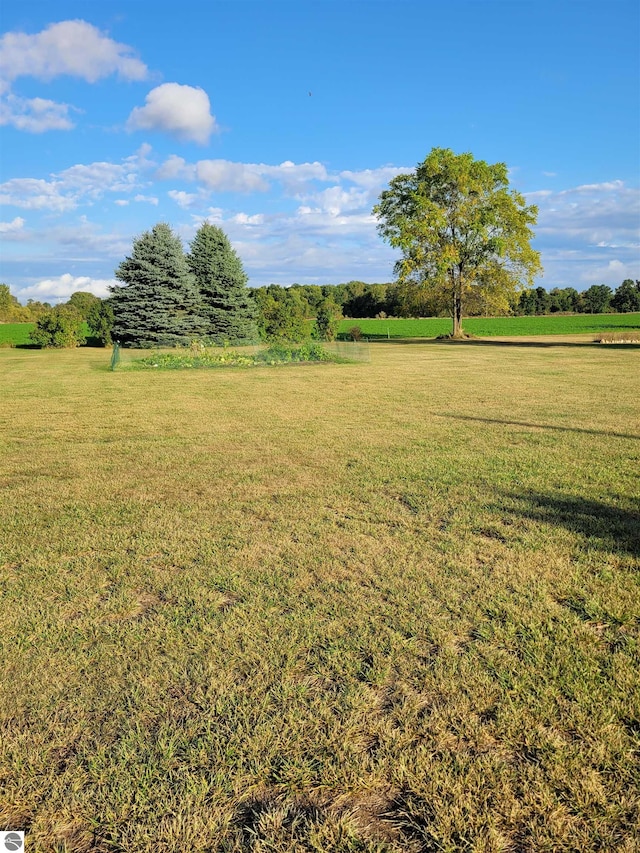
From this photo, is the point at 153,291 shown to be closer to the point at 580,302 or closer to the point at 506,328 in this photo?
the point at 506,328

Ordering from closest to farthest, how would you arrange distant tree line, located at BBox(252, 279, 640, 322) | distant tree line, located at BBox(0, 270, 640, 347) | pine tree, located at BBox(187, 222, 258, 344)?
distant tree line, located at BBox(0, 270, 640, 347), pine tree, located at BBox(187, 222, 258, 344), distant tree line, located at BBox(252, 279, 640, 322)

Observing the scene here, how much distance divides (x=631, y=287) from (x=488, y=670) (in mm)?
113429

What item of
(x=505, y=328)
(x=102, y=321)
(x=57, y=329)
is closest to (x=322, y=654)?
(x=102, y=321)

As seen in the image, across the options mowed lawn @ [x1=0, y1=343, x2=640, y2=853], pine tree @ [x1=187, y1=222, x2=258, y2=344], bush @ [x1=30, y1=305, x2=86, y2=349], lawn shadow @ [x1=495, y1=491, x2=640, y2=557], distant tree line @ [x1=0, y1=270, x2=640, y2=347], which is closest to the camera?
mowed lawn @ [x1=0, y1=343, x2=640, y2=853]

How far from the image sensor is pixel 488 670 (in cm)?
254

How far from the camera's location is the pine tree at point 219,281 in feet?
109

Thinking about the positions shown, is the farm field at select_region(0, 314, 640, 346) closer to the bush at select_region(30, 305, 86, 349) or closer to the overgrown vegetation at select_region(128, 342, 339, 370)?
the bush at select_region(30, 305, 86, 349)

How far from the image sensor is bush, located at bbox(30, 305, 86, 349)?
32.5 meters

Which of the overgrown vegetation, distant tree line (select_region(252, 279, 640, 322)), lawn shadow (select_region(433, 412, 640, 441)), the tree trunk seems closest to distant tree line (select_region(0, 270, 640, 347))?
the tree trunk

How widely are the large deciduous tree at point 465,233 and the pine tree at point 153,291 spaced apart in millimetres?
14450

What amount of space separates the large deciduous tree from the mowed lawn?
32.2m

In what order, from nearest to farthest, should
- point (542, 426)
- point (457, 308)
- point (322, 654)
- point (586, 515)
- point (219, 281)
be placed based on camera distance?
point (322, 654) < point (586, 515) < point (542, 426) < point (219, 281) < point (457, 308)

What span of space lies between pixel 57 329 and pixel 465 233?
87.9 ft

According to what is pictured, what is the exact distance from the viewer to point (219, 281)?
33469 millimetres
